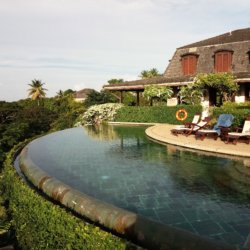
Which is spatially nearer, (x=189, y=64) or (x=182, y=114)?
(x=182, y=114)

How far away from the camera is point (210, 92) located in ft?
94.0

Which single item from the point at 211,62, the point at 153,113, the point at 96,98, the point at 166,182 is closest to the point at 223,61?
the point at 211,62

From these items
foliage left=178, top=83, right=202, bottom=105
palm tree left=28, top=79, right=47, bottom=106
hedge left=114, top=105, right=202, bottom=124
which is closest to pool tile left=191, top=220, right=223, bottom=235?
hedge left=114, top=105, right=202, bottom=124

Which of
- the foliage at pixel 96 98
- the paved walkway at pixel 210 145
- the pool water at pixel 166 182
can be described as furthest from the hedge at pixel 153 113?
the foliage at pixel 96 98

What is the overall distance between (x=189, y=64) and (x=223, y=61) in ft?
11.0

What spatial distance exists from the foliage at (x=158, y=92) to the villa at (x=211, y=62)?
1032 millimetres

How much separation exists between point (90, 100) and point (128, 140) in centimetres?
3829

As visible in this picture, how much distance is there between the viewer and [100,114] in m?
29.0

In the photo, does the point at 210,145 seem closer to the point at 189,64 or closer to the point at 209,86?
the point at 209,86

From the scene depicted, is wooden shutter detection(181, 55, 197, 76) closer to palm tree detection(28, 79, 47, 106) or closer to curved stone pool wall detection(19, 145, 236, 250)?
curved stone pool wall detection(19, 145, 236, 250)

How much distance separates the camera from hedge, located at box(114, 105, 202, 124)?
80.3 feet

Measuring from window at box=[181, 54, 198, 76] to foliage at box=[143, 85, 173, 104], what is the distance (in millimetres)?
2929

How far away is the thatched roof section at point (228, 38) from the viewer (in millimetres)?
29450

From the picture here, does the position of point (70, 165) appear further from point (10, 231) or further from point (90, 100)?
point (90, 100)
